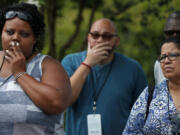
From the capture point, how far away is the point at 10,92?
2.73 metres

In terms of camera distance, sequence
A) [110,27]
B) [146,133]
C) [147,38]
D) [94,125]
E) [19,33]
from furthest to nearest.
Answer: [147,38] → [110,27] → [94,125] → [146,133] → [19,33]

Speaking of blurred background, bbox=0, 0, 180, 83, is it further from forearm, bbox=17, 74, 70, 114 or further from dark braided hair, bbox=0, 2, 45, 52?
forearm, bbox=17, 74, 70, 114

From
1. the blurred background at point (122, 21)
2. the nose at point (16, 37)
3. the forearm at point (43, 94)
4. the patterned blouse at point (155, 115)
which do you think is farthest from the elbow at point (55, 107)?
the blurred background at point (122, 21)

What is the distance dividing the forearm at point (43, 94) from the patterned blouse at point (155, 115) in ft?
3.06

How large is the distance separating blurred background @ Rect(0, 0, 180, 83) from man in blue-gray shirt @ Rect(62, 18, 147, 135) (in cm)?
80

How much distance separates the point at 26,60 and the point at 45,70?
19 centimetres

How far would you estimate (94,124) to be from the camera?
14.1 feet

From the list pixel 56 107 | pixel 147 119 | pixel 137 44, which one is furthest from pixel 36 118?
pixel 137 44

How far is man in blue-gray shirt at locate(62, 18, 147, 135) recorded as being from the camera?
4.35 m

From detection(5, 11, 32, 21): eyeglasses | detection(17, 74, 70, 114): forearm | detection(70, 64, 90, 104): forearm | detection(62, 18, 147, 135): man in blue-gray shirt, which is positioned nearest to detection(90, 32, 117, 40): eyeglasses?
detection(62, 18, 147, 135): man in blue-gray shirt

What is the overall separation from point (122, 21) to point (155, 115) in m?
6.76

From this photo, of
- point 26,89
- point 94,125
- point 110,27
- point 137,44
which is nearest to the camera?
point 26,89

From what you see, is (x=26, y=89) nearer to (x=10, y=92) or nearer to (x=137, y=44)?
(x=10, y=92)

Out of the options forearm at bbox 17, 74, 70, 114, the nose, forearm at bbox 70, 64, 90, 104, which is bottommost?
forearm at bbox 17, 74, 70, 114
